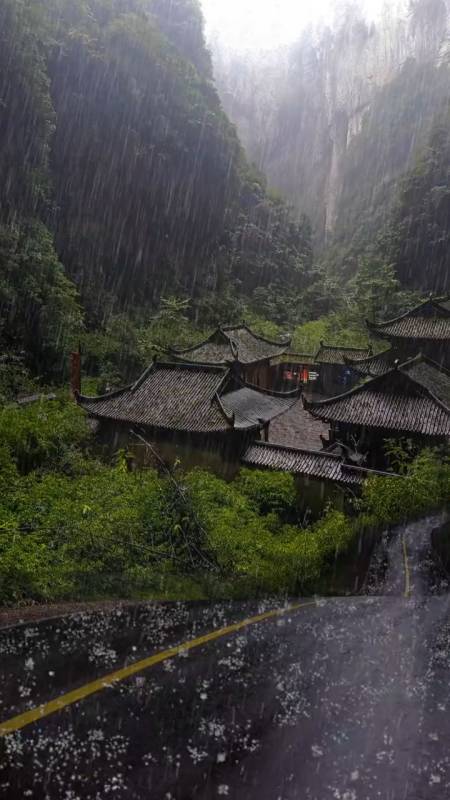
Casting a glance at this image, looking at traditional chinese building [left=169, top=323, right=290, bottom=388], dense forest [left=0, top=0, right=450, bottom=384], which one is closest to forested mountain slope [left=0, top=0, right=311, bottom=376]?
dense forest [left=0, top=0, right=450, bottom=384]

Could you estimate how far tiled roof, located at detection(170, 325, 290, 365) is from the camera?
3450cm

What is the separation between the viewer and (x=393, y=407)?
20.3 meters

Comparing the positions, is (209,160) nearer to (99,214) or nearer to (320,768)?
(99,214)

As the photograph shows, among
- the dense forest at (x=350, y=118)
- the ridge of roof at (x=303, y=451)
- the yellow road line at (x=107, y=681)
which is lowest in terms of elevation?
the yellow road line at (x=107, y=681)

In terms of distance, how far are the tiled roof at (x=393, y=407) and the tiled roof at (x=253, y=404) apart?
2590 mm

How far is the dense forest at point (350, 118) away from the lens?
87500mm

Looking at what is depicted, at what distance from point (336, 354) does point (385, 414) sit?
24.6m

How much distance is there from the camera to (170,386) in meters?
22.1

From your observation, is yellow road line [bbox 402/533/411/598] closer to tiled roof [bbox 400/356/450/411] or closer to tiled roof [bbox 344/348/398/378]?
tiled roof [bbox 400/356/450/411]

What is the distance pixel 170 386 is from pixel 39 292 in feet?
45.7

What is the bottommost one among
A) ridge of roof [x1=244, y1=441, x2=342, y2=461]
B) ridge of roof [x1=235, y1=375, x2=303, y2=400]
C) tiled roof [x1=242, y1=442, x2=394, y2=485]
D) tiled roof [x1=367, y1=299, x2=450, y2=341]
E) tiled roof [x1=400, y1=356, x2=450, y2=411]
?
tiled roof [x1=242, y1=442, x2=394, y2=485]

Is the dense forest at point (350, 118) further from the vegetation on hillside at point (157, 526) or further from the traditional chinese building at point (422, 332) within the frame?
the vegetation on hillside at point (157, 526)

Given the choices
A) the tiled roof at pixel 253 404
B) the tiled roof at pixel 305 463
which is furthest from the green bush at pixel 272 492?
the tiled roof at pixel 253 404

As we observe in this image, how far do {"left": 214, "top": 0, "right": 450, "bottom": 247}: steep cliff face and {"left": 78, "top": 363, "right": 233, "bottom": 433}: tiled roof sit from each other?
241 ft
